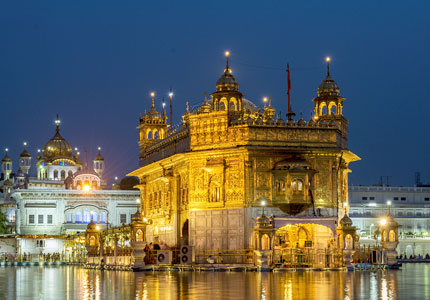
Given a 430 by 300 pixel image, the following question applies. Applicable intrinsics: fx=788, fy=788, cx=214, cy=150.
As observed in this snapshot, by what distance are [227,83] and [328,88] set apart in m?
6.39

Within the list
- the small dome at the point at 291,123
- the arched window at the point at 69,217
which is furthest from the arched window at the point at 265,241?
the arched window at the point at 69,217

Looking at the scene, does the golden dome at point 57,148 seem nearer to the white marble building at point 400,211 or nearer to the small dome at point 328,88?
the white marble building at point 400,211

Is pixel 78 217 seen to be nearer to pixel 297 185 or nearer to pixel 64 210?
pixel 64 210

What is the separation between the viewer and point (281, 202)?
39.2m

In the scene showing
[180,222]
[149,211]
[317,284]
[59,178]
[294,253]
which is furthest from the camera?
[59,178]

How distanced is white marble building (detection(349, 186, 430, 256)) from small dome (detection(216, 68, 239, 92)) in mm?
44946

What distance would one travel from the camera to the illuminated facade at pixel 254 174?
39219mm

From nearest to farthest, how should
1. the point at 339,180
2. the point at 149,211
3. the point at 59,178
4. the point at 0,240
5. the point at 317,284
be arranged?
the point at 317,284, the point at 339,180, the point at 149,211, the point at 0,240, the point at 59,178

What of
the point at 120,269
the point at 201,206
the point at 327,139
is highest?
the point at 327,139

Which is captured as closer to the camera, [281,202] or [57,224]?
[281,202]

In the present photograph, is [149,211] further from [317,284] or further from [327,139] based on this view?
[317,284]

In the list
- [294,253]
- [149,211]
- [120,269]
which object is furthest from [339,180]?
[149,211]

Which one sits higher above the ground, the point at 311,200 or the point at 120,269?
the point at 311,200

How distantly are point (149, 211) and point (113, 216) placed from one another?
32869 mm
